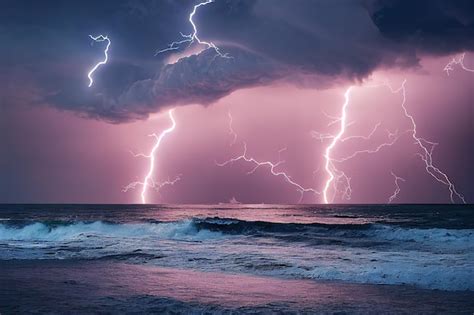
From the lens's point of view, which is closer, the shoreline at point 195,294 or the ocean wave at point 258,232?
the shoreline at point 195,294

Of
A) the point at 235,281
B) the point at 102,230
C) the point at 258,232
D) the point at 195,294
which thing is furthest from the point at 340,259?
the point at 102,230

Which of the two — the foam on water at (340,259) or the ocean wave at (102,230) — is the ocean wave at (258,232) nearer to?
the ocean wave at (102,230)

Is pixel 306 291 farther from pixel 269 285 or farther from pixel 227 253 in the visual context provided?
pixel 227 253

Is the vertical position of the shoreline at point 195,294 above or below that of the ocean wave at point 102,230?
above

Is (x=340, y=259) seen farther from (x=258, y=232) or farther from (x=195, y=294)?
(x=258, y=232)

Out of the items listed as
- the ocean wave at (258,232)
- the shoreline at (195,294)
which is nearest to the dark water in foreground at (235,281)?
the shoreline at (195,294)

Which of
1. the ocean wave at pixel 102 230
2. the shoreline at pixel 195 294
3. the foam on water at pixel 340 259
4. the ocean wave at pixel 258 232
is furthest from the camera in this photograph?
the ocean wave at pixel 102 230

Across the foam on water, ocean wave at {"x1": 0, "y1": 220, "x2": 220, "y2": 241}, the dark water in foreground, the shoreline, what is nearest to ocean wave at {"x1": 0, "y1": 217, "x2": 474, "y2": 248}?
ocean wave at {"x1": 0, "y1": 220, "x2": 220, "y2": 241}

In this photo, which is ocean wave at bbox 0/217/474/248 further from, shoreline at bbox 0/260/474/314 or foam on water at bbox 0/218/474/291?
shoreline at bbox 0/260/474/314

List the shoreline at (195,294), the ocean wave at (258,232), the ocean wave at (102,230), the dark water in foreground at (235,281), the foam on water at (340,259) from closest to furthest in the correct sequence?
the shoreline at (195,294)
the dark water in foreground at (235,281)
the foam on water at (340,259)
the ocean wave at (258,232)
the ocean wave at (102,230)

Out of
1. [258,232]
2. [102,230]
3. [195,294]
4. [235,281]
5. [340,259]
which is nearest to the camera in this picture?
[195,294]

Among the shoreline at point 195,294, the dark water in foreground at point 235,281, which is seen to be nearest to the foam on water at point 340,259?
the dark water in foreground at point 235,281
